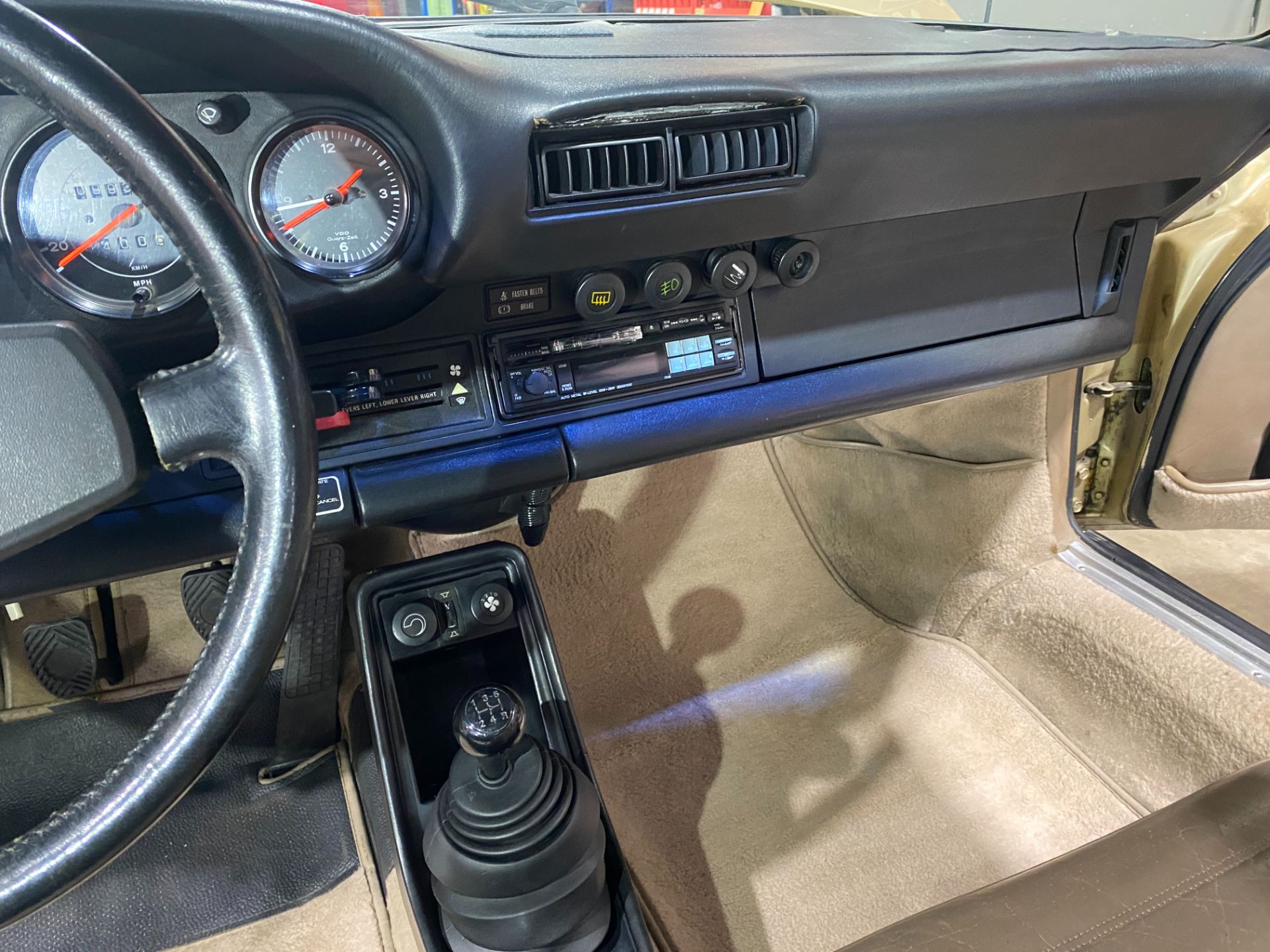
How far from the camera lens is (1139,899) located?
0.71 meters

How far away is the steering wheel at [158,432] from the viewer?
1.50 feet

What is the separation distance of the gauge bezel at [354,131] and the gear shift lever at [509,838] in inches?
15.7

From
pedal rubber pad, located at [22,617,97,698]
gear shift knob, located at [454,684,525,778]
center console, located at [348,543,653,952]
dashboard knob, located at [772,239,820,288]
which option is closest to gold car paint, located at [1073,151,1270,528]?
dashboard knob, located at [772,239,820,288]

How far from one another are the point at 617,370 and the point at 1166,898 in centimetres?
69

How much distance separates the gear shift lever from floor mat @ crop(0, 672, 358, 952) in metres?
0.44

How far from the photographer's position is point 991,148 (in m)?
0.89

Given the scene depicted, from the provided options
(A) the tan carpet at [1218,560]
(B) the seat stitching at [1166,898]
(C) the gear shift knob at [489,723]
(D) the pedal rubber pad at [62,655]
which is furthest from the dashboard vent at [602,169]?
(A) the tan carpet at [1218,560]

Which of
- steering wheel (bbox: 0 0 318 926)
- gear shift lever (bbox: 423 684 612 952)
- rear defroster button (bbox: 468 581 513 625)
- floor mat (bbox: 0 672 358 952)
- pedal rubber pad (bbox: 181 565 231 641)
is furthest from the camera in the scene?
pedal rubber pad (bbox: 181 565 231 641)

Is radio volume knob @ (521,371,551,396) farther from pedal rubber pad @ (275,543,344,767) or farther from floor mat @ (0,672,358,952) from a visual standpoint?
floor mat @ (0,672,358,952)

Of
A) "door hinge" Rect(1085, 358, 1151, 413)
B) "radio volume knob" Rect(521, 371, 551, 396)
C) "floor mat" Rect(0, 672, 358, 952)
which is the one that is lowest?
"floor mat" Rect(0, 672, 358, 952)

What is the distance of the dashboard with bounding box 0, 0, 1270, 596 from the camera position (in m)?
0.68

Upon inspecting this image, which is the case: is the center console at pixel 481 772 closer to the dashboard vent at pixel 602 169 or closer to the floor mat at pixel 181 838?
the floor mat at pixel 181 838

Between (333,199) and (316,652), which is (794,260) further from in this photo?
(316,652)

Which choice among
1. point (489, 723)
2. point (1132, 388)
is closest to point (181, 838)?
point (489, 723)
